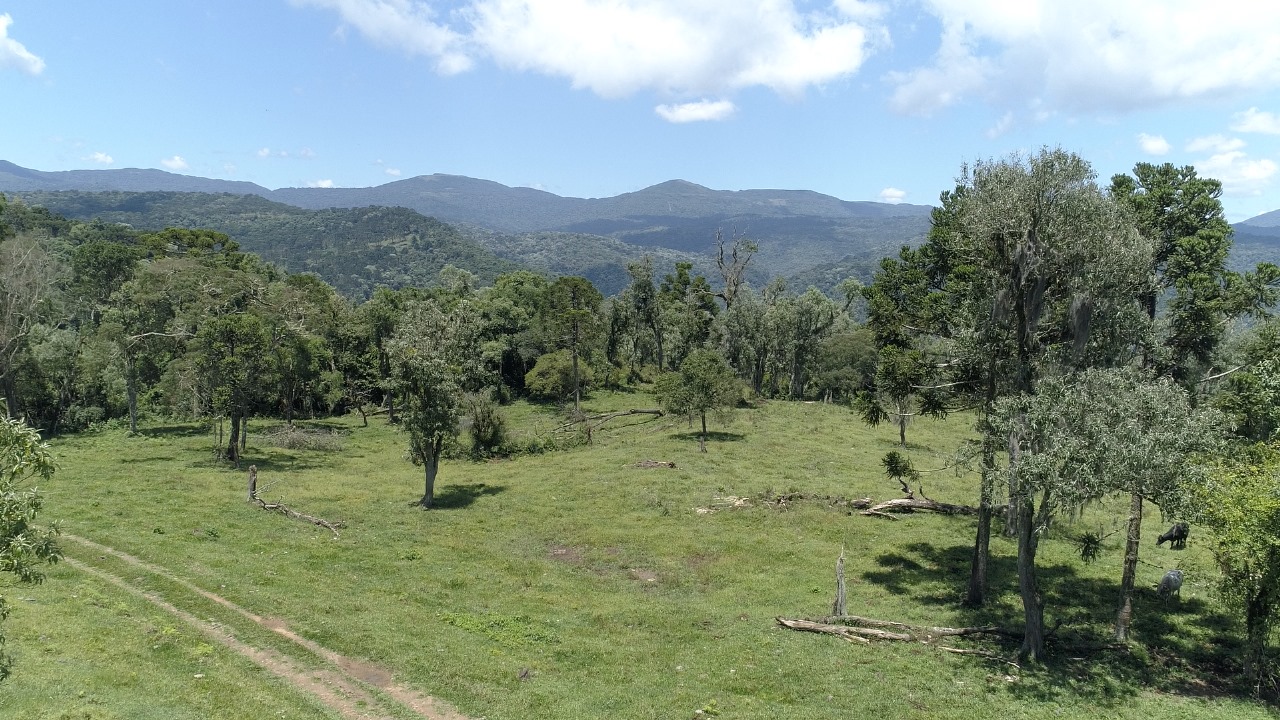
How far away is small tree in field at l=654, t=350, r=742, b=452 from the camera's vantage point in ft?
197

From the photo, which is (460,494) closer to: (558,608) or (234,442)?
(234,442)

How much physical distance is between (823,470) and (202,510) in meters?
39.3

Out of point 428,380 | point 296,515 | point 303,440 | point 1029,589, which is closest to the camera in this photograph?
point 1029,589

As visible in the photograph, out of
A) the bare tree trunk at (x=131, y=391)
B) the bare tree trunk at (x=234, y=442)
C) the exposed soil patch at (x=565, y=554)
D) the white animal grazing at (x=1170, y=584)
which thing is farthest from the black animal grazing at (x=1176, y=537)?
the bare tree trunk at (x=131, y=391)

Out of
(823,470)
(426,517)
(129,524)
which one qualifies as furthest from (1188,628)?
(129,524)

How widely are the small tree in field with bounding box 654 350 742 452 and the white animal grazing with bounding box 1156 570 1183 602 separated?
34.8m

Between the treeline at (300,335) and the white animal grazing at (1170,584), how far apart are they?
3967 centimetres

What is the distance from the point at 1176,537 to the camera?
112ft

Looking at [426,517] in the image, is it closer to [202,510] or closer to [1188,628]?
[202,510]

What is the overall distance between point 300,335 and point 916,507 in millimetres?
56037

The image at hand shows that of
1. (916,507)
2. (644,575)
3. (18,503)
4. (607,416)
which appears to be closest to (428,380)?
(644,575)

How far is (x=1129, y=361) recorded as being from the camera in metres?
25.8

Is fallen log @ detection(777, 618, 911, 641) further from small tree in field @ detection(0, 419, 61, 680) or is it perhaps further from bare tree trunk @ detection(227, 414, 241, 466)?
bare tree trunk @ detection(227, 414, 241, 466)

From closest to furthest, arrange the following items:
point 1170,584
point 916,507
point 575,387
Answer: point 1170,584 < point 916,507 < point 575,387
